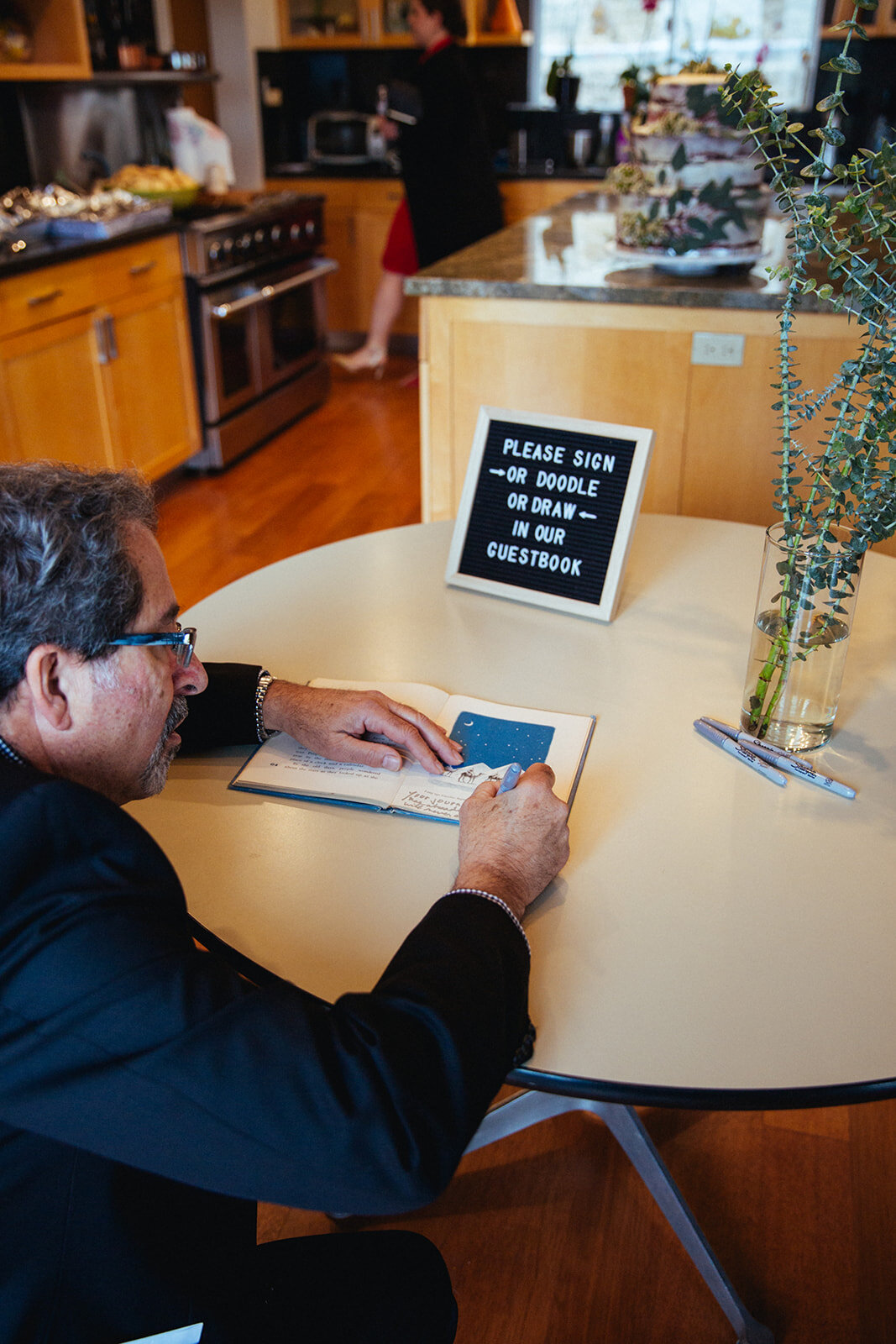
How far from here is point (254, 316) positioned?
15.0ft

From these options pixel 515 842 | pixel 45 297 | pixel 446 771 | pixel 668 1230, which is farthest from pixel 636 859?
pixel 45 297

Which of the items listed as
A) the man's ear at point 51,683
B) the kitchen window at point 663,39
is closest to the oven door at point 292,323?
the kitchen window at point 663,39

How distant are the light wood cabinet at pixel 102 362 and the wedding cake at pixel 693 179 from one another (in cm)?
161

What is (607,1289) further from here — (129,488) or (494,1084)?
(129,488)

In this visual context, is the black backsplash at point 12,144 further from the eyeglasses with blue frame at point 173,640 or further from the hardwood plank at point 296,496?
the eyeglasses with blue frame at point 173,640

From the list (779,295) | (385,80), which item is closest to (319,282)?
(385,80)

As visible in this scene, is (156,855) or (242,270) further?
(242,270)

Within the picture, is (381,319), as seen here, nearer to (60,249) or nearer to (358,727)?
(60,249)

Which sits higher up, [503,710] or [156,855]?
[156,855]

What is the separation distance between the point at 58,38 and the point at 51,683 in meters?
4.15

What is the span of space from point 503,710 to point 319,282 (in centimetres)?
459

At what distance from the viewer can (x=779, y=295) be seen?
2.22m

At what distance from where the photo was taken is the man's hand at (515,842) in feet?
2.90

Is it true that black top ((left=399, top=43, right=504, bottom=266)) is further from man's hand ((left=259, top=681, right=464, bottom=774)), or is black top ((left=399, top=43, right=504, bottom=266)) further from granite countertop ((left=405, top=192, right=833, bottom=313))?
man's hand ((left=259, top=681, right=464, bottom=774))
